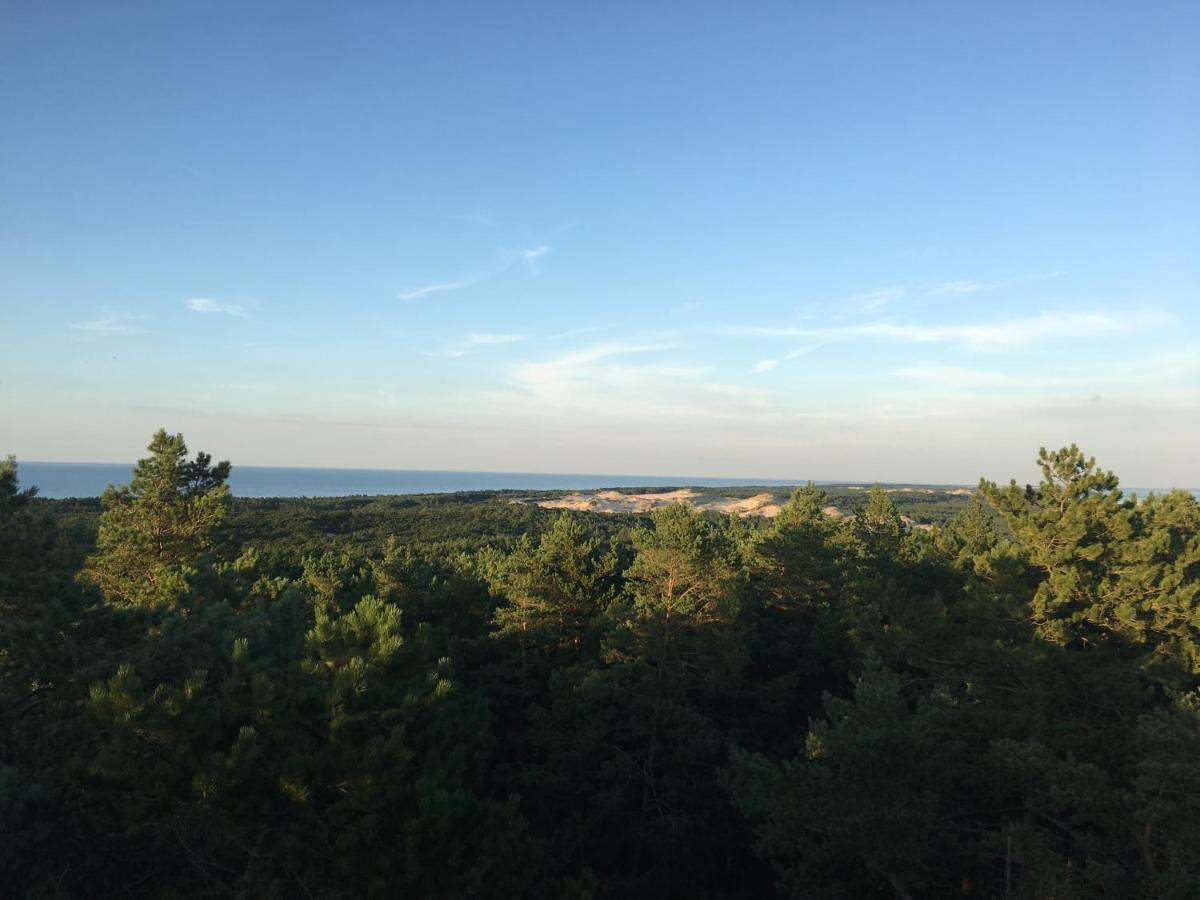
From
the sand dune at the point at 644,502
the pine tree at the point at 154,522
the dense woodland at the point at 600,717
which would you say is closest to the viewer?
the dense woodland at the point at 600,717

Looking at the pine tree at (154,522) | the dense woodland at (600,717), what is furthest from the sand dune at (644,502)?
the pine tree at (154,522)

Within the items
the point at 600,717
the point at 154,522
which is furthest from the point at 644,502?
the point at 600,717

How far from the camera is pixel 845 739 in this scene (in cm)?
899

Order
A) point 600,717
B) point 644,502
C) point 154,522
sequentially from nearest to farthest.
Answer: point 600,717
point 154,522
point 644,502

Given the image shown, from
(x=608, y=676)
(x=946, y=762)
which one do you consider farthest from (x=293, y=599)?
(x=946, y=762)

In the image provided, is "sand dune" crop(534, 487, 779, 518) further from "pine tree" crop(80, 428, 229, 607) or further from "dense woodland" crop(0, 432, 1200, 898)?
"pine tree" crop(80, 428, 229, 607)

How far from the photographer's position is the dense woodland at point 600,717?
7.78 meters

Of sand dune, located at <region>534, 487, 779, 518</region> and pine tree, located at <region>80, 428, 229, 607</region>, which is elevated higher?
pine tree, located at <region>80, 428, 229, 607</region>

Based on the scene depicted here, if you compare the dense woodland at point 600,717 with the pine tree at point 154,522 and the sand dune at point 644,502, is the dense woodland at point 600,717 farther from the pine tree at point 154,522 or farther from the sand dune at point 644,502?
the sand dune at point 644,502

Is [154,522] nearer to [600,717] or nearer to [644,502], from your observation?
[600,717]

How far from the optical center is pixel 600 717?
15562 millimetres

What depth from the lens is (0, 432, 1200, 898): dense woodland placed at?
7.78m

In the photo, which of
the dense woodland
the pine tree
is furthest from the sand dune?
the pine tree

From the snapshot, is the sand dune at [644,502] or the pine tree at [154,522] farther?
the sand dune at [644,502]
